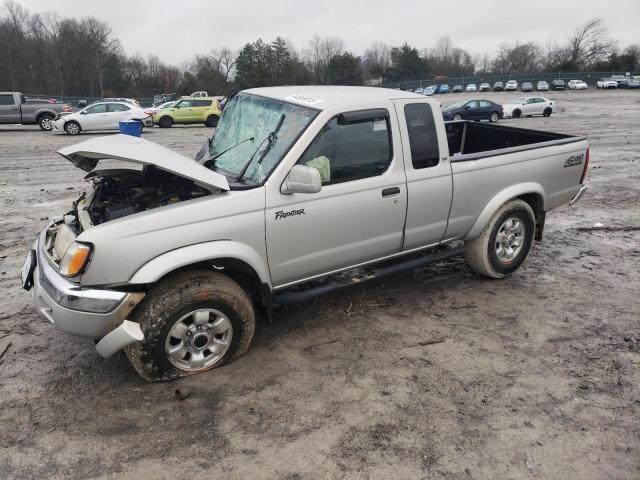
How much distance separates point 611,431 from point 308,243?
7.87ft

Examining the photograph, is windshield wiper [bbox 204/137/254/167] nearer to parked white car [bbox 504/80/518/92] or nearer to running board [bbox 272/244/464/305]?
running board [bbox 272/244/464/305]

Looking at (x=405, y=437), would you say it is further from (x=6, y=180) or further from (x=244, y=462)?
(x=6, y=180)

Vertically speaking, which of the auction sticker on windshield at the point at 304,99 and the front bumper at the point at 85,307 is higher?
the auction sticker on windshield at the point at 304,99

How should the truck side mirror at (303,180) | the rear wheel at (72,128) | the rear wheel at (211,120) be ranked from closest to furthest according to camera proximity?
the truck side mirror at (303,180) → the rear wheel at (72,128) → the rear wheel at (211,120)

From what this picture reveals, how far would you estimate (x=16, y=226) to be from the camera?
24.9ft

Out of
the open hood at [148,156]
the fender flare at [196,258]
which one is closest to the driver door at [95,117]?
the open hood at [148,156]

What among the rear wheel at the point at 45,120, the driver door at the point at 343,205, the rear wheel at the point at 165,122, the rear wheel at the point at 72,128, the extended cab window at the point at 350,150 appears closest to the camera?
the driver door at the point at 343,205

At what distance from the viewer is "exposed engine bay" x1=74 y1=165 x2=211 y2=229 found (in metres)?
3.88

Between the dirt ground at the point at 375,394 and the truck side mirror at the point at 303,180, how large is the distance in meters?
1.38

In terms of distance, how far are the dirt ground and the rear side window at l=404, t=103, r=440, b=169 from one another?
56.9 inches

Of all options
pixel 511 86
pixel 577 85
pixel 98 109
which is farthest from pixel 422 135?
pixel 511 86

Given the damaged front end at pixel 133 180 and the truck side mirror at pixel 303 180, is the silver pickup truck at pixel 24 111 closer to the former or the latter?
the damaged front end at pixel 133 180

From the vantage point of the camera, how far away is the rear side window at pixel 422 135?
14.6 feet

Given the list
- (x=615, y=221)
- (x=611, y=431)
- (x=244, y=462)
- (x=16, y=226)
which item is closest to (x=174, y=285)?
(x=244, y=462)
